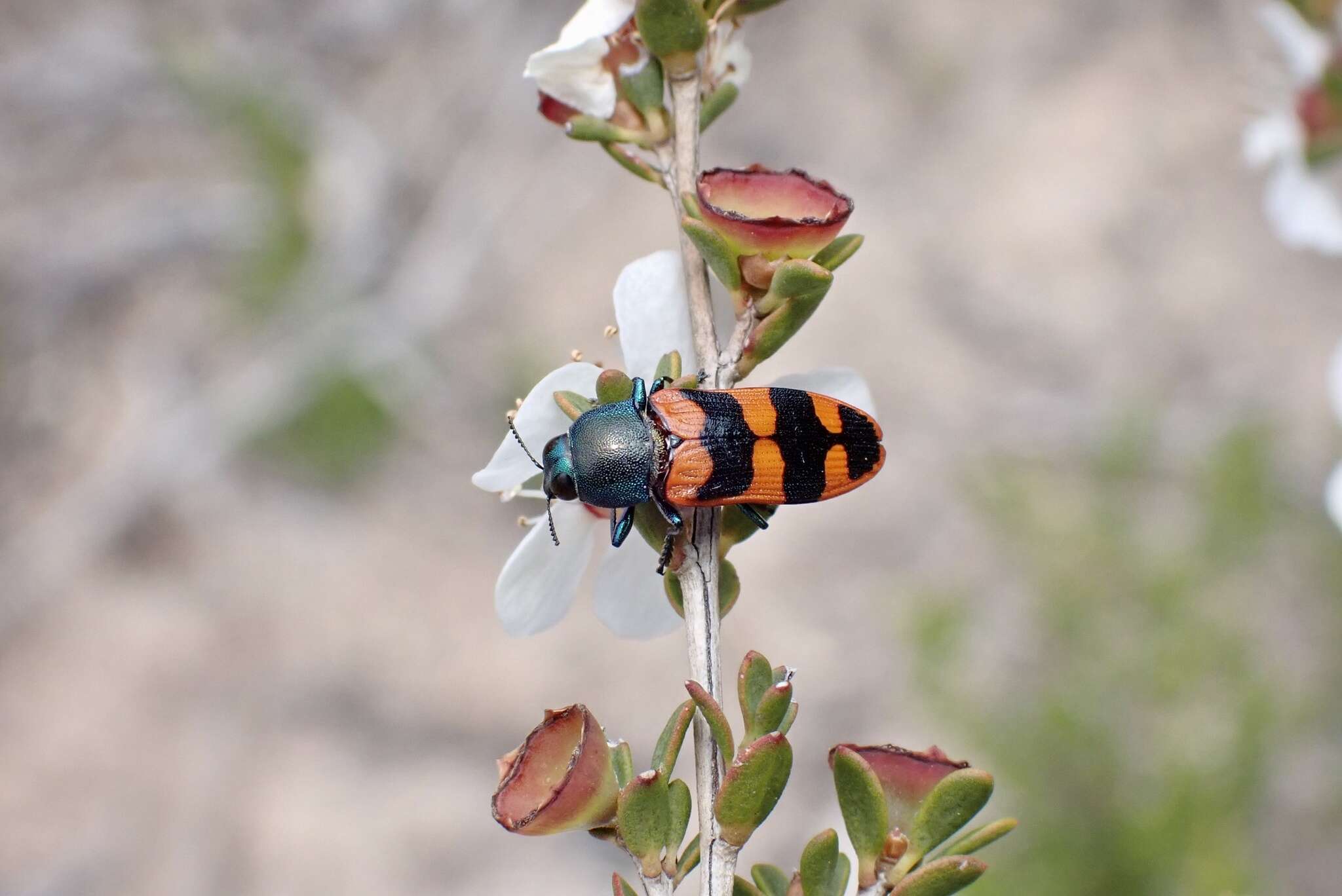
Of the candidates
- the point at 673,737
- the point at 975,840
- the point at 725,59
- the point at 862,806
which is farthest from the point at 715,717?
the point at 725,59

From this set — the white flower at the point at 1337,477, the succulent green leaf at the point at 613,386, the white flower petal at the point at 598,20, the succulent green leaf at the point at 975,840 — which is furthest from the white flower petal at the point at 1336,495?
the white flower petal at the point at 598,20

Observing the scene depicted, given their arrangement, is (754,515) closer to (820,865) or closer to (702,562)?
(702,562)

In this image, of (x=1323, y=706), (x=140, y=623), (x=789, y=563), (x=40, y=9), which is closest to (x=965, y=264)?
(x=789, y=563)

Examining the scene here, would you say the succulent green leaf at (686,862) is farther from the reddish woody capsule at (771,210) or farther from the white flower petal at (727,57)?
the white flower petal at (727,57)

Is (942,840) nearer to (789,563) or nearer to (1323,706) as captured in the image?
(1323,706)

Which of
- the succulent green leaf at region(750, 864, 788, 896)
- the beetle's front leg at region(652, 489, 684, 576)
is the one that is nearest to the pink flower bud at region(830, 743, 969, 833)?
the succulent green leaf at region(750, 864, 788, 896)
